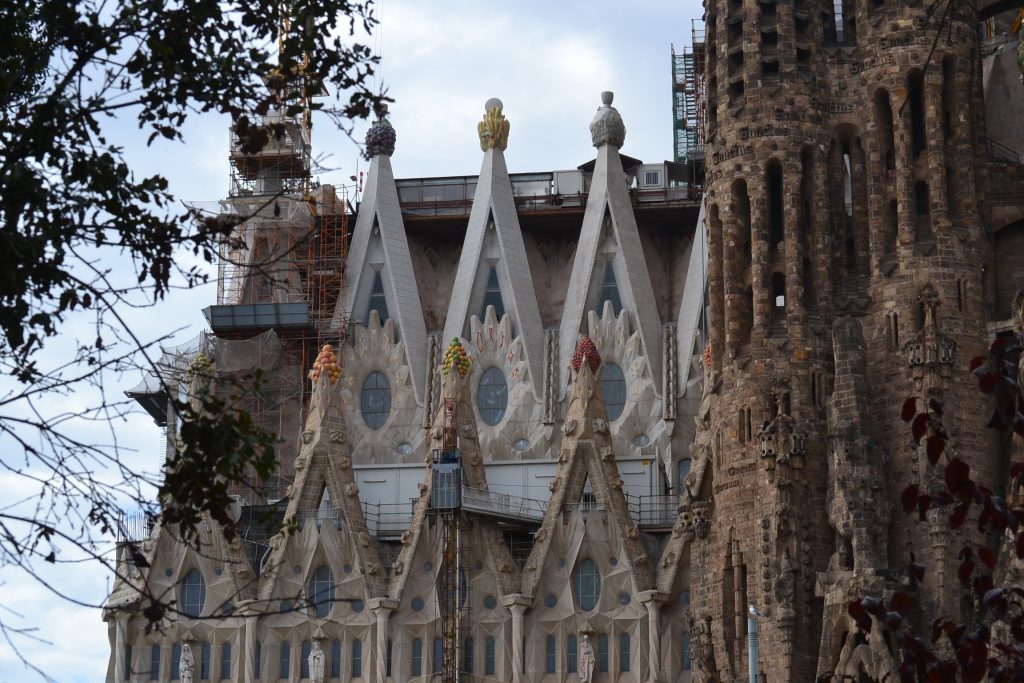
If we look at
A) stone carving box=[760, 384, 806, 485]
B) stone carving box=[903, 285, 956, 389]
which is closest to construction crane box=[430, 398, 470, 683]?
stone carving box=[760, 384, 806, 485]

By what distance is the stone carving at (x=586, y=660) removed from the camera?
53.0 meters

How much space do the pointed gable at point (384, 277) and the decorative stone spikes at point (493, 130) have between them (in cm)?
356

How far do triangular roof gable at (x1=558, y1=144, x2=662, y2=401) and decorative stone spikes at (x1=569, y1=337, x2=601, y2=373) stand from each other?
3215 mm

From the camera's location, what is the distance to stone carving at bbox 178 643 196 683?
54969 millimetres

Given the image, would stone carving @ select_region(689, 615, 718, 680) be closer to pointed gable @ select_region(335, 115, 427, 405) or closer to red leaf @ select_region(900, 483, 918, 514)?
pointed gable @ select_region(335, 115, 427, 405)

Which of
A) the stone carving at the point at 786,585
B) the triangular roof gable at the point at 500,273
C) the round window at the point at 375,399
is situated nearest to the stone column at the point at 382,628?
the round window at the point at 375,399

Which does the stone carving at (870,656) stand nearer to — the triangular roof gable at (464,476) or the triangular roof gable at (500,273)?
the triangular roof gable at (464,476)

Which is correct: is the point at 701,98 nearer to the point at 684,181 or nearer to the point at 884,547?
the point at 684,181

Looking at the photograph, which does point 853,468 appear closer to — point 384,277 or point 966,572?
point 384,277

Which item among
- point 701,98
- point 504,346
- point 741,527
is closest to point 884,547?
point 741,527

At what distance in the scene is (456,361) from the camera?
186ft

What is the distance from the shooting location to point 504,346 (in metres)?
60.7

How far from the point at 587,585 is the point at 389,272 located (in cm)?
1309

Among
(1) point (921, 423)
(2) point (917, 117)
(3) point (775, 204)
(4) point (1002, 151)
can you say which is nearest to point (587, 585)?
(3) point (775, 204)
